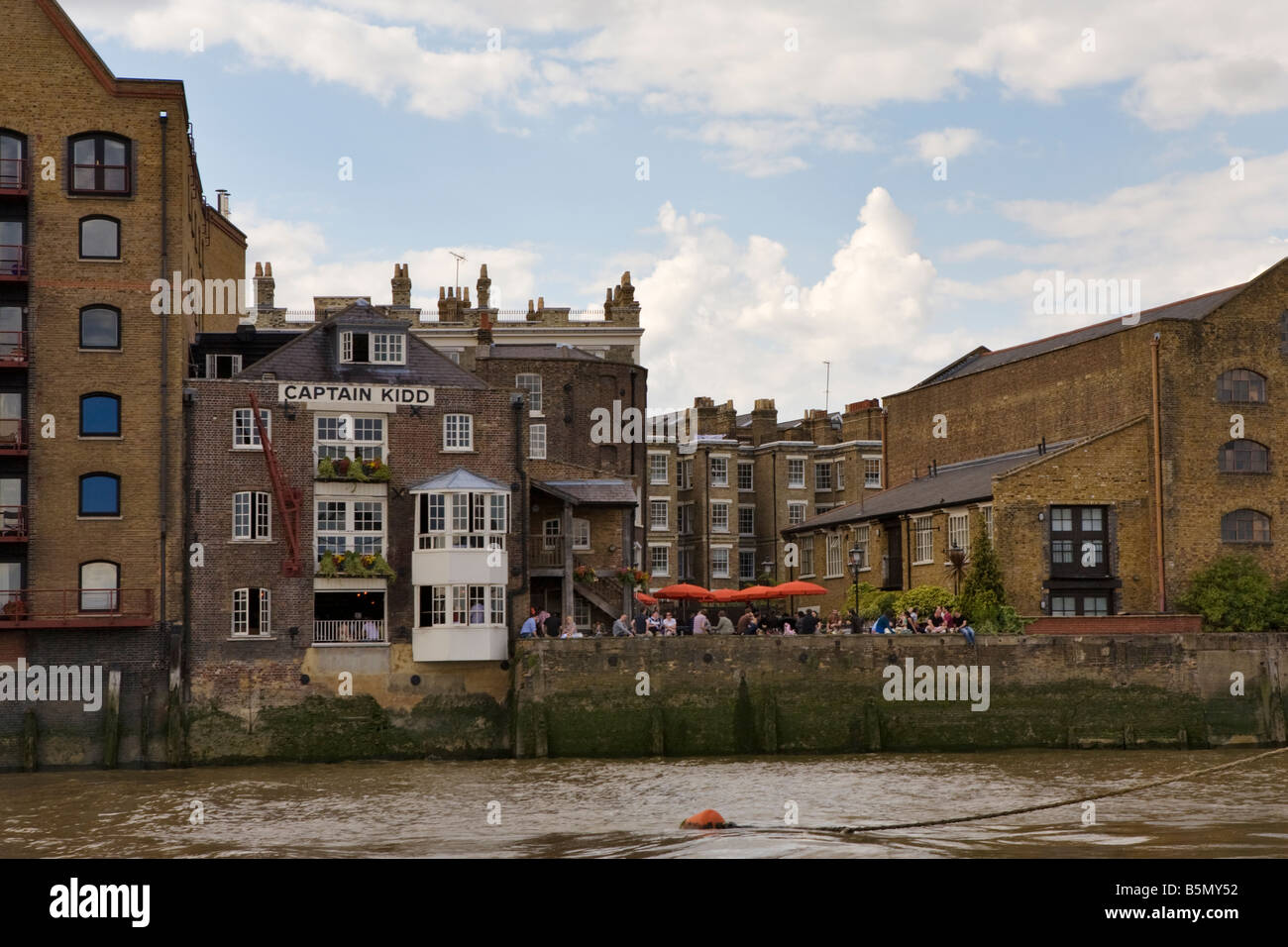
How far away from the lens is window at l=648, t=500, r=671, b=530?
264ft

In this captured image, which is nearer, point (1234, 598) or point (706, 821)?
point (706, 821)

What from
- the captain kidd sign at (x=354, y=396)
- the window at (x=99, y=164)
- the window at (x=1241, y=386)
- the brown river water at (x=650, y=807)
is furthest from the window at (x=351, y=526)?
the window at (x=1241, y=386)

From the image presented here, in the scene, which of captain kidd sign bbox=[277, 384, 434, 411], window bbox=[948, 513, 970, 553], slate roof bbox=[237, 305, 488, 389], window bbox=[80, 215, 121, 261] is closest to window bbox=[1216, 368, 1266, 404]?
window bbox=[948, 513, 970, 553]

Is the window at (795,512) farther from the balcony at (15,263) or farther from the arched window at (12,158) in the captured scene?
the arched window at (12,158)

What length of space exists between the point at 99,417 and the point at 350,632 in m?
8.44

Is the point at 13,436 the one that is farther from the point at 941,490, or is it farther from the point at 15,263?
the point at 941,490

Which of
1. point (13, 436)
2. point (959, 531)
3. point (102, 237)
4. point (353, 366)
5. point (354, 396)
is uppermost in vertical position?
point (102, 237)

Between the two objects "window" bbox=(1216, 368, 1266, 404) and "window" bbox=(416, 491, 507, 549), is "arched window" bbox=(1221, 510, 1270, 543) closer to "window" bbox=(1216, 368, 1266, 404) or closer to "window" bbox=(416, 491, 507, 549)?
"window" bbox=(1216, 368, 1266, 404)

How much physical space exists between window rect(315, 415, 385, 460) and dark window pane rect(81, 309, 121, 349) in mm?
5499

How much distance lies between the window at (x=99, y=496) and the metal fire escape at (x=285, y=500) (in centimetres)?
391

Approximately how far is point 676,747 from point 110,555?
15158 millimetres

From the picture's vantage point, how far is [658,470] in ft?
264

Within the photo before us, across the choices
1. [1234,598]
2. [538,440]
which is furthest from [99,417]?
[1234,598]
